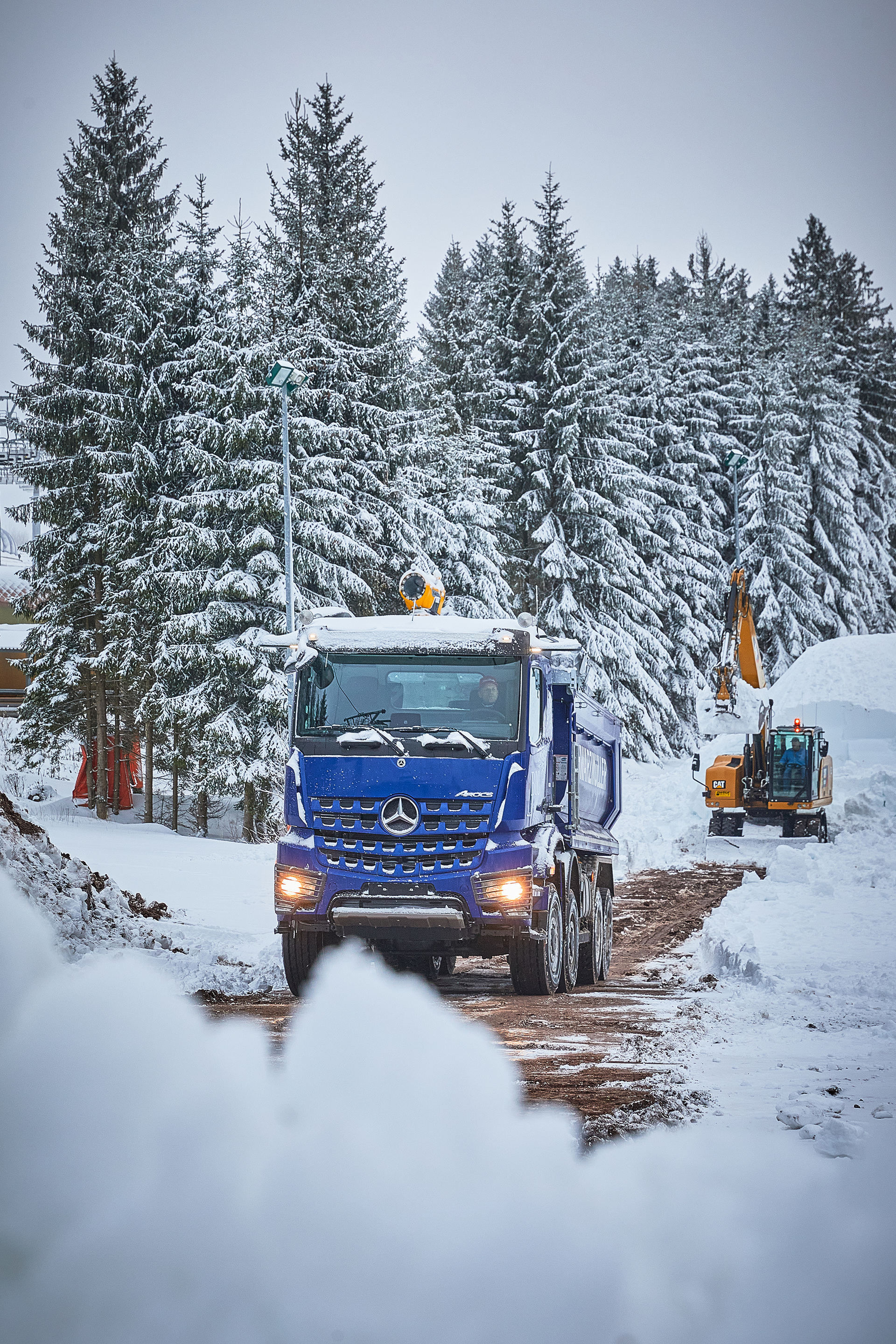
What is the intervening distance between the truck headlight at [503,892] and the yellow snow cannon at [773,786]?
16354 millimetres

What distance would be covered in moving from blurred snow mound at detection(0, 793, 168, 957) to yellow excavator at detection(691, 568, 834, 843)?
16.3 meters

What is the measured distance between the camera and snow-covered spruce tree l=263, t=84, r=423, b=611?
26.5 metres

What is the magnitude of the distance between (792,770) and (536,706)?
16868 mm

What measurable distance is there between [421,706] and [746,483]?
39.9 meters

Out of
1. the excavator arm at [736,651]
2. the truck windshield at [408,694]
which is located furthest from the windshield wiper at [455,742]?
the excavator arm at [736,651]

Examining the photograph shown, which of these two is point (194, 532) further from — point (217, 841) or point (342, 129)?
point (342, 129)

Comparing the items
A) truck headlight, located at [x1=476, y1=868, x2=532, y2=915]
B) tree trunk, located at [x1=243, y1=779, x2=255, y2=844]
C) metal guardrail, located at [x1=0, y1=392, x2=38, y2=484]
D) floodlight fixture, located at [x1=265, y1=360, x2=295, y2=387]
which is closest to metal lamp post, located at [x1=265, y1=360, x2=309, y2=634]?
floodlight fixture, located at [x1=265, y1=360, x2=295, y2=387]

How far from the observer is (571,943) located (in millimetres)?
11250

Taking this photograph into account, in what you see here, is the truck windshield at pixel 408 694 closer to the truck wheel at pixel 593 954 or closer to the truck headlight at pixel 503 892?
the truck headlight at pixel 503 892

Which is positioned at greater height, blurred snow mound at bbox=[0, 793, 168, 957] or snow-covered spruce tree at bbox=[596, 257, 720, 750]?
snow-covered spruce tree at bbox=[596, 257, 720, 750]

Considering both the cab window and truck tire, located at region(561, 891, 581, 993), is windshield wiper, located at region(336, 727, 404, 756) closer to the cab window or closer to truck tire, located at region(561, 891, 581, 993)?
the cab window

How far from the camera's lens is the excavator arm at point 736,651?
979 inches

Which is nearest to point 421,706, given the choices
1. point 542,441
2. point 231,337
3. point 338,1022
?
point 338,1022

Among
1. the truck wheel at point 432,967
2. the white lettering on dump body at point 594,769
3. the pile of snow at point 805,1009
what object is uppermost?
the white lettering on dump body at point 594,769
